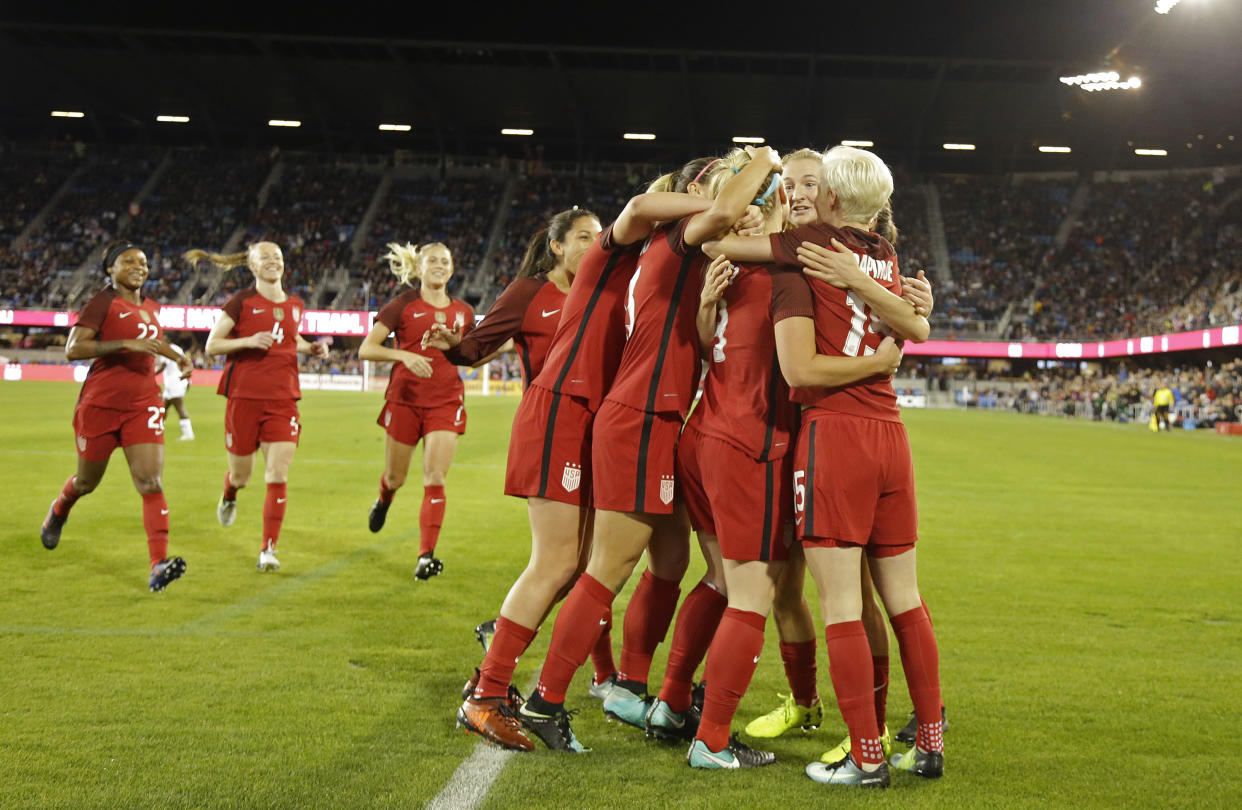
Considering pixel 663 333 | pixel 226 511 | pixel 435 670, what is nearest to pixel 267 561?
pixel 226 511

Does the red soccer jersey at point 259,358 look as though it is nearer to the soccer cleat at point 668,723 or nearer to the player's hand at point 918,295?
the soccer cleat at point 668,723

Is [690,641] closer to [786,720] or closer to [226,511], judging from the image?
[786,720]

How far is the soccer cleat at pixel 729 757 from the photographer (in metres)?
3.74

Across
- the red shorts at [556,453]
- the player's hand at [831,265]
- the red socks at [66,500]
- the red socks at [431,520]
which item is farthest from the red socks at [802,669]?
the red socks at [66,500]

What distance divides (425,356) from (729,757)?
15.5 feet

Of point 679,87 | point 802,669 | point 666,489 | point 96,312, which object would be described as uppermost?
point 679,87

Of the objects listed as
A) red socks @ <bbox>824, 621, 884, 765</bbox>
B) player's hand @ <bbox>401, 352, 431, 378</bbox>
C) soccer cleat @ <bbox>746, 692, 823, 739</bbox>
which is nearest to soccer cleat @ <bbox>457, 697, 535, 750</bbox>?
soccer cleat @ <bbox>746, 692, 823, 739</bbox>

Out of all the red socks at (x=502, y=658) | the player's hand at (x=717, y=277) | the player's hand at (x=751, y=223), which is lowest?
the red socks at (x=502, y=658)

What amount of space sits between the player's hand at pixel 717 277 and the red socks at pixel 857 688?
121 centimetres

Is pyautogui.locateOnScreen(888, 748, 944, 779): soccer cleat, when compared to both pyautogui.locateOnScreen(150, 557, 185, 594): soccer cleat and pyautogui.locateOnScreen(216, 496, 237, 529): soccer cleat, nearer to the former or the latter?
pyautogui.locateOnScreen(150, 557, 185, 594): soccer cleat

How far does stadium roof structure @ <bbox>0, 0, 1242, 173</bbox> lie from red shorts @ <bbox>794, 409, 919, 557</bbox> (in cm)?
4109

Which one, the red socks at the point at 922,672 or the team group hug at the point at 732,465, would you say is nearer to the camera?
the team group hug at the point at 732,465

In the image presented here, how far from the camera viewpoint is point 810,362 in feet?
11.7

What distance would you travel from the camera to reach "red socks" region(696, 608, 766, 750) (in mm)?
3715
